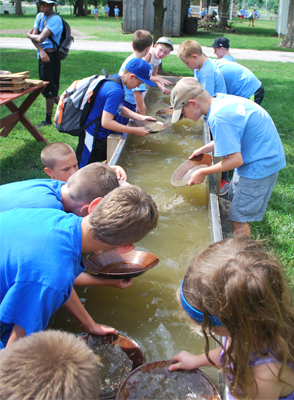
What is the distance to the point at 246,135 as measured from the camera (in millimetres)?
3064

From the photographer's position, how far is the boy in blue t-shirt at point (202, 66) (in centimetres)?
462

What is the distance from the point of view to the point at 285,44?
66.7ft

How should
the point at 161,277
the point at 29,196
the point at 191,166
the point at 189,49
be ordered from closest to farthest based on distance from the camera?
1. the point at 29,196
2. the point at 161,277
3. the point at 191,166
4. the point at 189,49

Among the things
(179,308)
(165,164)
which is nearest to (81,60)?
(165,164)

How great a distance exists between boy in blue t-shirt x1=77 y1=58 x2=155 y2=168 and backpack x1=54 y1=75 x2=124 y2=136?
62 mm

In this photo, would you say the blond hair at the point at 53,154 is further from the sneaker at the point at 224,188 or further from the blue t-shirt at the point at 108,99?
the sneaker at the point at 224,188

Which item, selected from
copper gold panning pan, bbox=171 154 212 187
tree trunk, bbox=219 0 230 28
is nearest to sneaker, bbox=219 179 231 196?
copper gold panning pan, bbox=171 154 212 187

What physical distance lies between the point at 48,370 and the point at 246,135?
2.56 m

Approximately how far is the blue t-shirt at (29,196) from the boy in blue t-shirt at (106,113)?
61.3 inches

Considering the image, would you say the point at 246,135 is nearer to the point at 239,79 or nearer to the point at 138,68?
the point at 138,68

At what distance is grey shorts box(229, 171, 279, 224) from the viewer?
10.6 ft

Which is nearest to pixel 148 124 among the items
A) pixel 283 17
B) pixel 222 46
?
pixel 222 46

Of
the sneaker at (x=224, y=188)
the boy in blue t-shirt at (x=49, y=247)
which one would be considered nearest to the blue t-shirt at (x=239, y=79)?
the sneaker at (x=224, y=188)

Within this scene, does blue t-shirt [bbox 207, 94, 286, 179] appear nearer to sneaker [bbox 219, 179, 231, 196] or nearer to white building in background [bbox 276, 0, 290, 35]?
sneaker [bbox 219, 179, 231, 196]
